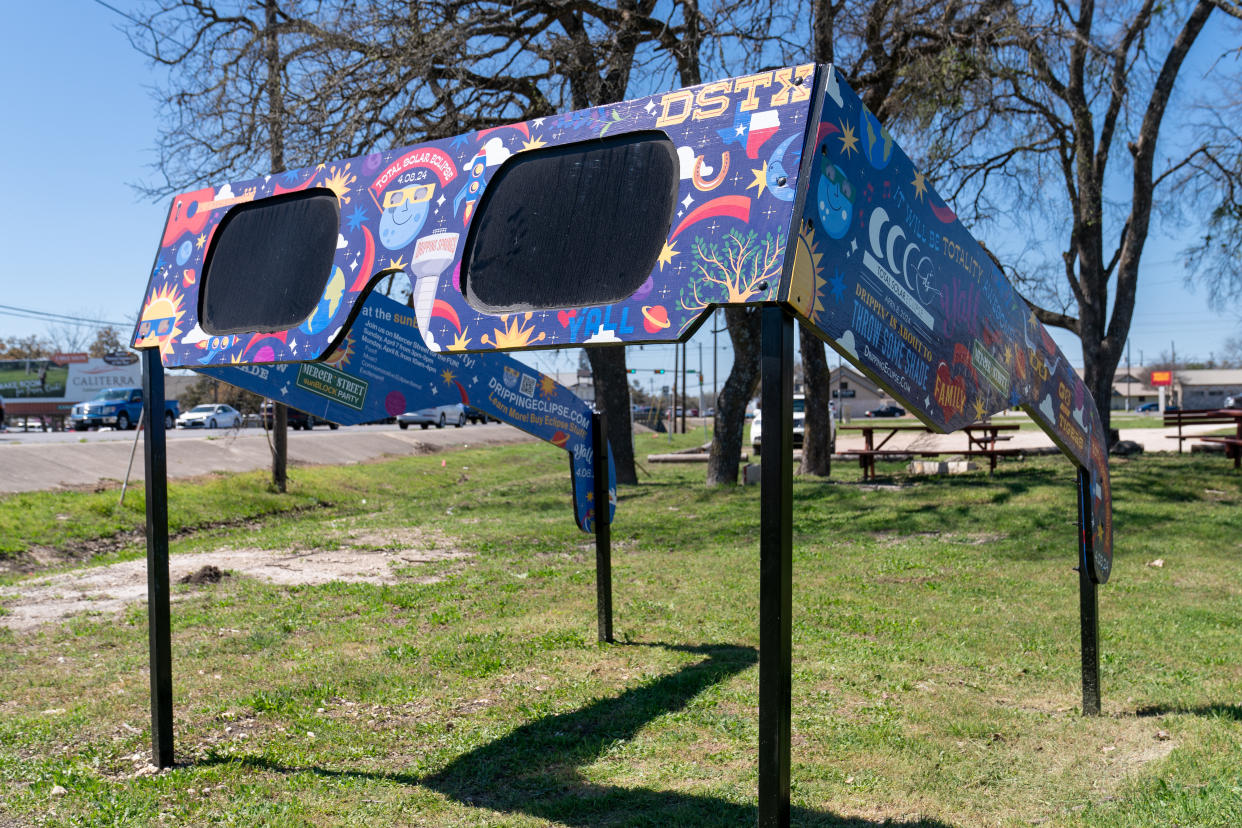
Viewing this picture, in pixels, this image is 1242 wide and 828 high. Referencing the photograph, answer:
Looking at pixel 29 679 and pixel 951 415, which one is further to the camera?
pixel 29 679

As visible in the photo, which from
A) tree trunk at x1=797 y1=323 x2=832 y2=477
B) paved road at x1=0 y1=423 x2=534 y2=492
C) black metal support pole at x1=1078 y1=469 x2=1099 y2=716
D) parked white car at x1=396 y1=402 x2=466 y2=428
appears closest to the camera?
black metal support pole at x1=1078 y1=469 x2=1099 y2=716

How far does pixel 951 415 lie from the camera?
3.18 meters

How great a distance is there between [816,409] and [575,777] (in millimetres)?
13296

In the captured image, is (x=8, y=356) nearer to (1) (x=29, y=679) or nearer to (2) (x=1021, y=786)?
(1) (x=29, y=679)

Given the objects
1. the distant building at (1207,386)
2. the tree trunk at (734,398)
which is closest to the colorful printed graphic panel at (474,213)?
the tree trunk at (734,398)

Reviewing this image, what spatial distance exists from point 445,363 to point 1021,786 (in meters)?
3.73

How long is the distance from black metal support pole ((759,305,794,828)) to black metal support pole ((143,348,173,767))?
9.25 feet

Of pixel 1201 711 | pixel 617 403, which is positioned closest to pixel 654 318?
pixel 1201 711

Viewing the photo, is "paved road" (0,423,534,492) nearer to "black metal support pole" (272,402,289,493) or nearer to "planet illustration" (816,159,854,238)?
"black metal support pole" (272,402,289,493)

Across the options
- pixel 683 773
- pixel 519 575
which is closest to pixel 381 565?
pixel 519 575

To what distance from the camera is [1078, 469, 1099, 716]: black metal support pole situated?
185 inches

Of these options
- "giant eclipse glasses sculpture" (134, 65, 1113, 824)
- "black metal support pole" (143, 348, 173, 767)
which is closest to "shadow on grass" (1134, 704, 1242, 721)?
"giant eclipse glasses sculpture" (134, 65, 1113, 824)

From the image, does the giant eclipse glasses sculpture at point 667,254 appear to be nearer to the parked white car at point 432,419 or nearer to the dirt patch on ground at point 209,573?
the dirt patch on ground at point 209,573

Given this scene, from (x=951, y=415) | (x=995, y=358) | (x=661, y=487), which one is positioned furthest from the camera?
(x=661, y=487)
